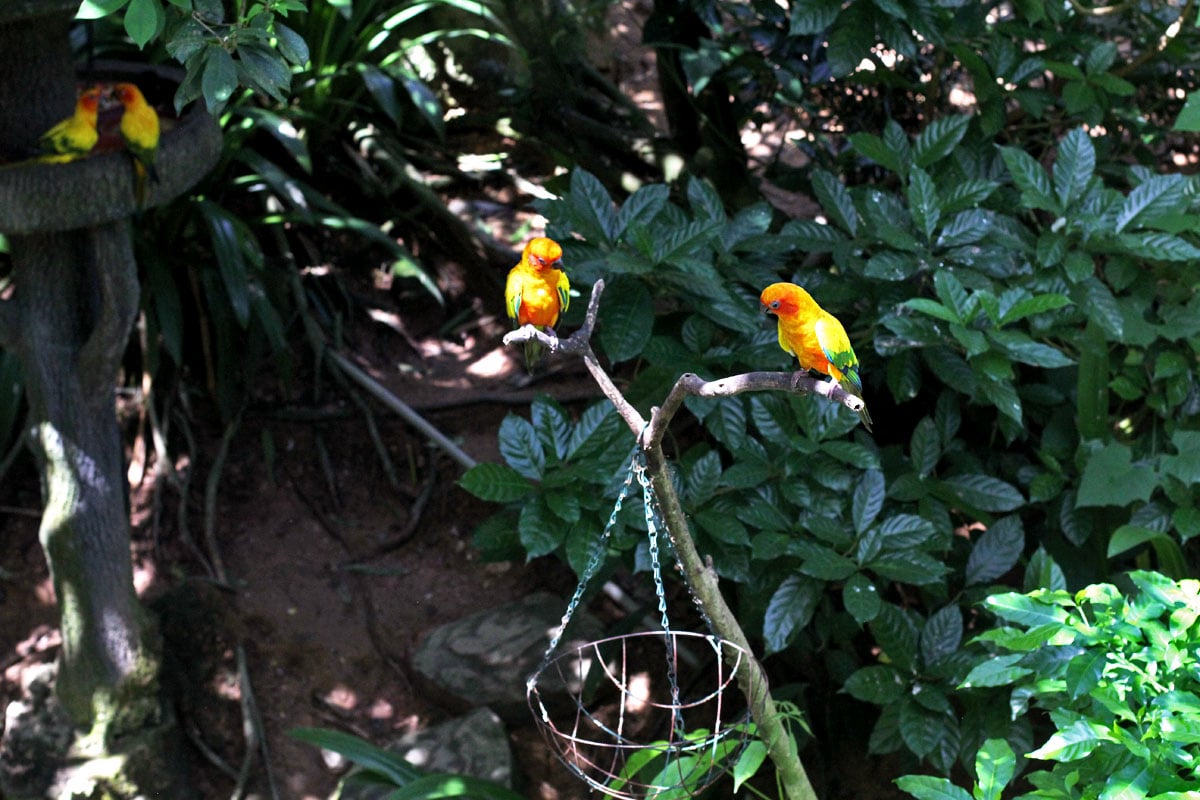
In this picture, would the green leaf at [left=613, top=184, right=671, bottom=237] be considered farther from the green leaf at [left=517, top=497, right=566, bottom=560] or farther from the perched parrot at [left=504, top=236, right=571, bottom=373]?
the green leaf at [left=517, top=497, right=566, bottom=560]

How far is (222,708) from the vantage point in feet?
11.2

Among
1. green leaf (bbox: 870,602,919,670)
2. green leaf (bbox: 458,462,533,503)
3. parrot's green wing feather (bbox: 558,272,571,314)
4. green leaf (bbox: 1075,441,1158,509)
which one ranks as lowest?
green leaf (bbox: 870,602,919,670)

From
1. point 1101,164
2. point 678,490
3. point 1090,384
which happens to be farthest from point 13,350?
point 1101,164

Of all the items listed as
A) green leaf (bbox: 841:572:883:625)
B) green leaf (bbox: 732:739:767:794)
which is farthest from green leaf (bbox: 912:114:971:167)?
green leaf (bbox: 732:739:767:794)

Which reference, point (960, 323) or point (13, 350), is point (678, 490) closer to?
point (960, 323)

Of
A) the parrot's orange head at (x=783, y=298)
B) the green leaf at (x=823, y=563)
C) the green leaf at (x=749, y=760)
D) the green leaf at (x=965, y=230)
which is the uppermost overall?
the parrot's orange head at (x=783, y=298)

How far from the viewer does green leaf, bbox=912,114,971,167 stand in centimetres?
279

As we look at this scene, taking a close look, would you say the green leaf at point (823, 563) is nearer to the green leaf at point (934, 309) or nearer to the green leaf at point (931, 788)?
the green leaf at point (934, 309)

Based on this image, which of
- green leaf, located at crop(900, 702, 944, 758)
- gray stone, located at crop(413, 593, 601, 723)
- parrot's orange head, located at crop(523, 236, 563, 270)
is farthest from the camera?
gray stone, located at crop(413, 593, 601, 723)

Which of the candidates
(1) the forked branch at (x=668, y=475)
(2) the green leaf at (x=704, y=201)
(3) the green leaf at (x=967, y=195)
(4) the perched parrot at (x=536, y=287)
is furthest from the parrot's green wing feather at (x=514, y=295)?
(3) the green leaf at (x=967, y=195)

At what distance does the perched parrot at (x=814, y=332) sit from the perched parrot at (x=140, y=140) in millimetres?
1550

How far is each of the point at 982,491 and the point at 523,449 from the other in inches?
42.6

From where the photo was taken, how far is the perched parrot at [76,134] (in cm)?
265

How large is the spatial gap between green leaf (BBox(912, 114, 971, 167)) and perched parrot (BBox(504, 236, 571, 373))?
1.14 meters
